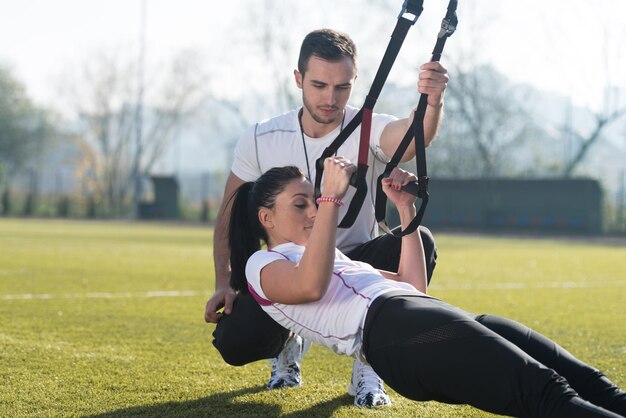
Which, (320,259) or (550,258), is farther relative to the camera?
(550,258)

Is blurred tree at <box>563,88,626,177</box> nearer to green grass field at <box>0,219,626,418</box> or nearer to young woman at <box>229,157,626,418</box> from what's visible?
green grass field at <box>0,219,626,418</box>

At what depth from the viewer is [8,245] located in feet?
54.1

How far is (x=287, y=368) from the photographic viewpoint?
4605 millimetres

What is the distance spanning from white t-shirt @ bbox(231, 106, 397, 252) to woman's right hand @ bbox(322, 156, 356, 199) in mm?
1339

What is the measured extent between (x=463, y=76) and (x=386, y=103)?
31.8 feet

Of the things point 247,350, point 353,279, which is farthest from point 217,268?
point 353,279

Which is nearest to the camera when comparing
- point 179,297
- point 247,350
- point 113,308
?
point 247,350

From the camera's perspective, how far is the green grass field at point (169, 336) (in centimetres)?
416

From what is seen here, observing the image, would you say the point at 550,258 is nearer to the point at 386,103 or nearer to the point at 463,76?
the point at 463,76

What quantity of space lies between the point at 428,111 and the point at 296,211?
78cm

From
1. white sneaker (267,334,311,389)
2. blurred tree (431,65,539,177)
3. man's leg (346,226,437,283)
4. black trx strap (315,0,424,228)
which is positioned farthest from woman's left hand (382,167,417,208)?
blurred tree (431,65,539,177)

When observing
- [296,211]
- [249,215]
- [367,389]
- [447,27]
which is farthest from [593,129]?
[447,27]

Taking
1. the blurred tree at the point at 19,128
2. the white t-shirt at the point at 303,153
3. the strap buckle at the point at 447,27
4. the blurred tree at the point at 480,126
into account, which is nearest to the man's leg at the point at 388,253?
the white t-shirt at the point at 303,153

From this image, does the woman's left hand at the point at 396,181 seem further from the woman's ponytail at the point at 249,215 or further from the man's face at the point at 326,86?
the man's face at the point at 326,86
